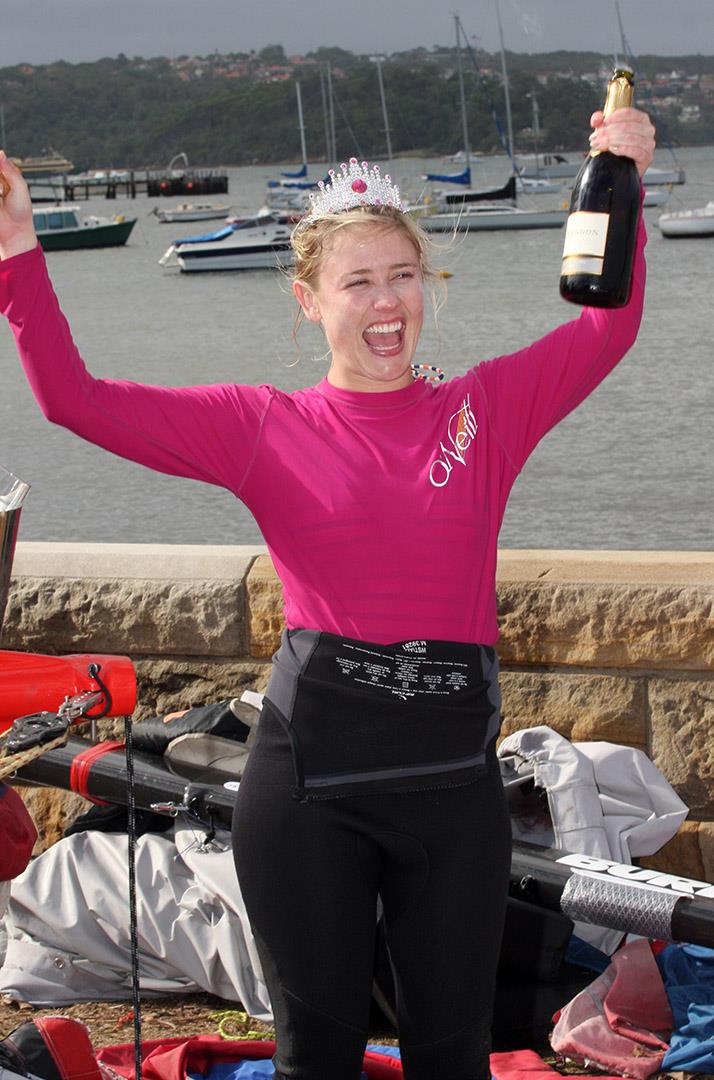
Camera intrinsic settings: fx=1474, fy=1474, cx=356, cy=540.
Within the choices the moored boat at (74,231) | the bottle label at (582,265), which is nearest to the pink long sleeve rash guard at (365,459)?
the bottle label at (582,265)

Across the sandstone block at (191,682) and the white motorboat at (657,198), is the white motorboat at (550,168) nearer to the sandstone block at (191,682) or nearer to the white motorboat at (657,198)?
→ the white motorboat at (657,198)

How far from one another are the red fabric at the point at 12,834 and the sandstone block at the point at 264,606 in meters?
1.83

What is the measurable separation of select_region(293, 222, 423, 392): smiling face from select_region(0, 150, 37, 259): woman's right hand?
1.67 ft

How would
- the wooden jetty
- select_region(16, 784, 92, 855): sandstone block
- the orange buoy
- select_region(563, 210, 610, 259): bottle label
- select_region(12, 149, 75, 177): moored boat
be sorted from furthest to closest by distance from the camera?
1. the wooden jetty
2. select_region(12, 149, 75, 177): moored boat
3. select_region(16, 784, 92, 855): sandstone block
4. select_region(563, 210, 610, 259): bottle label
5. the orange buoy

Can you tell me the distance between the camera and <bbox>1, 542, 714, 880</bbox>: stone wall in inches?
→ 142

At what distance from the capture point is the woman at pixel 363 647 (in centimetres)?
220

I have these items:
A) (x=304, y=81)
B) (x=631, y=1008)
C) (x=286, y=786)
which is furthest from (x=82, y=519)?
(x=304, y=81)

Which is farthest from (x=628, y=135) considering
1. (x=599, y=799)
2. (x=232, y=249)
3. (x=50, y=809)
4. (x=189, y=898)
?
(x=232, y=249)

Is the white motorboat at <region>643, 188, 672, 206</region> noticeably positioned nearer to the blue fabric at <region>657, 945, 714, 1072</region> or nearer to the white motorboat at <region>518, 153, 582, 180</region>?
the white motorboat at <region>518, 153, 582, 180</region>

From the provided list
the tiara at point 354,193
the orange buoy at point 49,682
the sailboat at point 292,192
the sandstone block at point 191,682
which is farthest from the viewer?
the sailboat at point 292,192

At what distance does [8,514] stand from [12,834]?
1.42 feet

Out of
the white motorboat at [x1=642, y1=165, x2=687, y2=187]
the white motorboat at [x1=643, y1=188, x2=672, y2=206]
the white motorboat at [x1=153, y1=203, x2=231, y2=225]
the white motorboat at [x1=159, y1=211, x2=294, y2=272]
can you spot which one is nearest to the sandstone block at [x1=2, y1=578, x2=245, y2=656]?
the white motorboat at [x1=159, y1=211, x2=294, y2=272]

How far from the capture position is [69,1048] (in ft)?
7.89

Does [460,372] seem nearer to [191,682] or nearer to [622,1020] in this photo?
[191,682]
